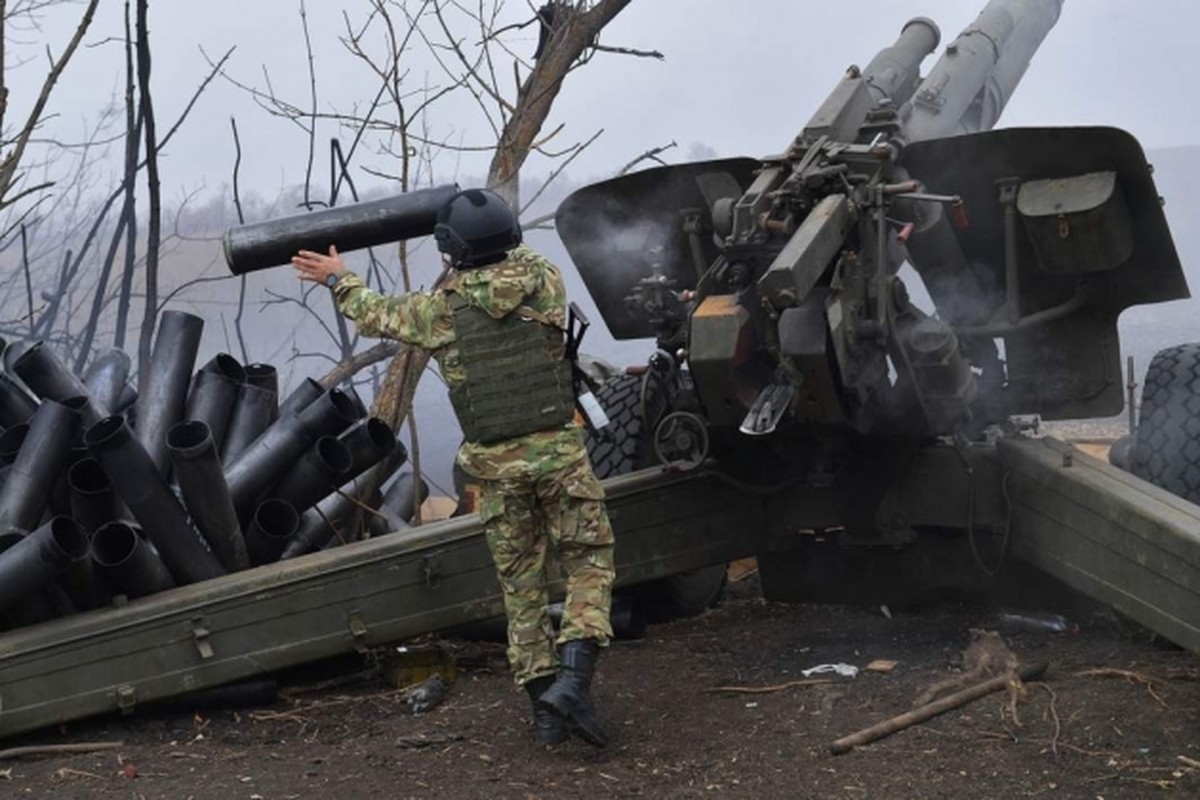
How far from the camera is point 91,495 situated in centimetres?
625

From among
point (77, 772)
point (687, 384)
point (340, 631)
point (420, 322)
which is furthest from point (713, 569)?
point (77, 772)

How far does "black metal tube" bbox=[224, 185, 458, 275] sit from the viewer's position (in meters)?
5.89

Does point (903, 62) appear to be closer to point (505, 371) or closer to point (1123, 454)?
point (1123, 454)

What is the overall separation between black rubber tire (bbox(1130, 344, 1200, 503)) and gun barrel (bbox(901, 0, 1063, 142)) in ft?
4.18

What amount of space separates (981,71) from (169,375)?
3.50 metres

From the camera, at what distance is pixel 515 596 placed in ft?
18.2

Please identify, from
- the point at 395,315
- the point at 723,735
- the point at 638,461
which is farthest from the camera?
the point at 638,461

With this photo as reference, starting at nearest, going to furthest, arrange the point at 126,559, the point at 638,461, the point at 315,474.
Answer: the point at 126,559, the point at 315,474, the point at 638,461

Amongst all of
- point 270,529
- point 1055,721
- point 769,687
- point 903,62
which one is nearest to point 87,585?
point 270,529

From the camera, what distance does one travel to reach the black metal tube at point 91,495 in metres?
6.24

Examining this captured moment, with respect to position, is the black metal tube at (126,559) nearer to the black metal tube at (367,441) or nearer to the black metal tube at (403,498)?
the black metal tube at (367,441)

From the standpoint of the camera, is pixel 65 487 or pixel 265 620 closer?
pixel 265 620

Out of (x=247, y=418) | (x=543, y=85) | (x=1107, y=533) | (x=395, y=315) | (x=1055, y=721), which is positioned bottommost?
(x=1055, y=721)

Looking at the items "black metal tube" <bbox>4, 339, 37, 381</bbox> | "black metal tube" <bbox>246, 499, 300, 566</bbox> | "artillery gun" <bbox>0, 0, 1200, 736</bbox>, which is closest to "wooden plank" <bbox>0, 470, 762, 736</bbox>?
"artillery gun" <bbox>0, 0, 1200, 736</bbox>
